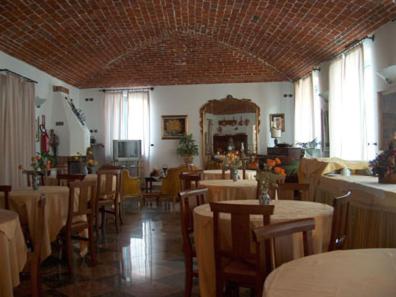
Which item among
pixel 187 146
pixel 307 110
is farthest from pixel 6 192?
pixel 307 110

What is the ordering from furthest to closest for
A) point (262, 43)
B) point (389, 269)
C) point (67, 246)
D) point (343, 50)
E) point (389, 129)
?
point (262, 43) → point (343, 50) → point (389, 129) → point (67, 246) → point (389, 269)

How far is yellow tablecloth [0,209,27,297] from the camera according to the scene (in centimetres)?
287

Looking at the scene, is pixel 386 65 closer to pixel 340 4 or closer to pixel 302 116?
pixel 340 4

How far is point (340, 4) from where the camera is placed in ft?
20.7

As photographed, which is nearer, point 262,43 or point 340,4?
point 340,4

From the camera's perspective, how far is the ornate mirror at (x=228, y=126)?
11977 millimetres

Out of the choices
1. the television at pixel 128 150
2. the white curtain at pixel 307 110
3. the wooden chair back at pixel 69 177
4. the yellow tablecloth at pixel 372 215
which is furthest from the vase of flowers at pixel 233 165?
the television at pixel 128 150

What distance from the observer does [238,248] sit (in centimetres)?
285

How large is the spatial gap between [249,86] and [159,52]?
9.35ft

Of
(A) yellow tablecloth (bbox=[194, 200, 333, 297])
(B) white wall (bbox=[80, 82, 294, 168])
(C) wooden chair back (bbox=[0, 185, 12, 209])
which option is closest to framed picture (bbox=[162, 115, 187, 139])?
(B) white wall (bbox=[80, 82, 294, 168])

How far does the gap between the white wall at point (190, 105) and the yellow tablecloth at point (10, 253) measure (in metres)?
9.20

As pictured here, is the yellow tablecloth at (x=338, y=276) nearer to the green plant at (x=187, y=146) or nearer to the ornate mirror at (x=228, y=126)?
the ornate mirror at (x=228, y=126)

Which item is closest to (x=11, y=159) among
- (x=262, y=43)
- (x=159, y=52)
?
(x=159, y=52)

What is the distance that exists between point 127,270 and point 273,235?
2901mm
